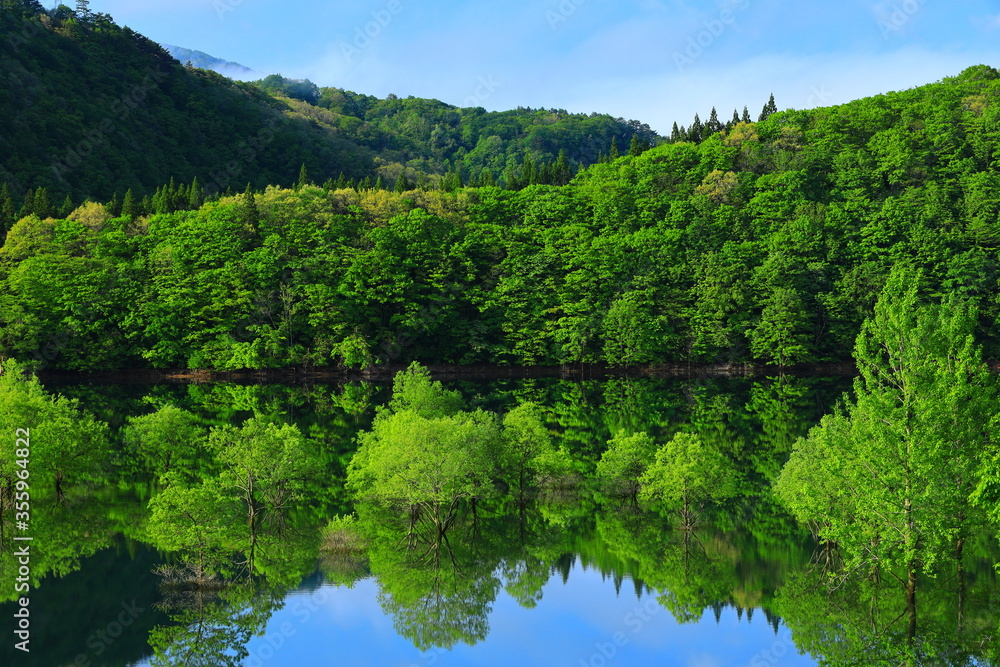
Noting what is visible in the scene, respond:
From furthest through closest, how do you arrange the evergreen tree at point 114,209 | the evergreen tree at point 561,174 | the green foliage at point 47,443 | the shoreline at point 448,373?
the evergreen tree at point 561,174
the evergreen tree at point 114,209
the shoreline at point 448,373
the green foliage at point 47,443

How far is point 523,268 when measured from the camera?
10944 cm

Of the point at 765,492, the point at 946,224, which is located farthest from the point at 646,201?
the point at 765,492

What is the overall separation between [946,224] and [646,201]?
35555 mm

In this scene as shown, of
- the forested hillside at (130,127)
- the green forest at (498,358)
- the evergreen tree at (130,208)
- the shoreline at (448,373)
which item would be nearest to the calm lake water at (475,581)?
the green forest at (498,358)

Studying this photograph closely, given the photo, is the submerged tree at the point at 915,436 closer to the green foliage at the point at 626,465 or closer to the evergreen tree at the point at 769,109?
the green foliage at the point at 626,465

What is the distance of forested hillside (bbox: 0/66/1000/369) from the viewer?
9562 cm

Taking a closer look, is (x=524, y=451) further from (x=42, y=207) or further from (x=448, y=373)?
(x=42, y=207)

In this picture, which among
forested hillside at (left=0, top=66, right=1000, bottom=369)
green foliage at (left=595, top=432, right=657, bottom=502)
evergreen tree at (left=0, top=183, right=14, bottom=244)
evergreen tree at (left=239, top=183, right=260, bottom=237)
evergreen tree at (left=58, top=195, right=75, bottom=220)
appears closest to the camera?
green foliage at (left=595, top=432, right=657, bottom=502)

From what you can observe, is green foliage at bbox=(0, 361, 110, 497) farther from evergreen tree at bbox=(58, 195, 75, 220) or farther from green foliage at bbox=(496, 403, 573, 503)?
evergreen tree at bbox=(58, 195, 75, 220)

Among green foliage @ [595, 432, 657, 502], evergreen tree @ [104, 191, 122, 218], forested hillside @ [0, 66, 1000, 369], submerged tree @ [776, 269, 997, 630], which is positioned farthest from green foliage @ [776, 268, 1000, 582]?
evergreen tree @ [104, 191, 122, 218]

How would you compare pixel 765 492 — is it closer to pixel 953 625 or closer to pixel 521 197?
pixel 953 625

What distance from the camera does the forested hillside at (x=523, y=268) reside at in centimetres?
9562

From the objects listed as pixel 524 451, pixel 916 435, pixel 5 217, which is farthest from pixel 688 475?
pixel 5 217

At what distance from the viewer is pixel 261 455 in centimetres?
3719
